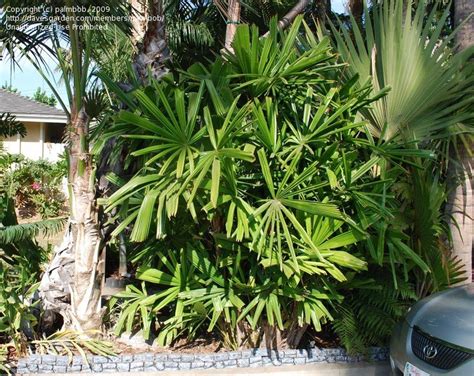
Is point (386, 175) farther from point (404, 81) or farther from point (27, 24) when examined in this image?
point (27, 24)

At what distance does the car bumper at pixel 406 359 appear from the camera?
324cm

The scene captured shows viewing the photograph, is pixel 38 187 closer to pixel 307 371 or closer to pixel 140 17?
pixel 140 17

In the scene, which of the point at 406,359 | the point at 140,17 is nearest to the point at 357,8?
the point at 140,17

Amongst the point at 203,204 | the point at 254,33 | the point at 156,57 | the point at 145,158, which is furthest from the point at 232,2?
the point at 203,204

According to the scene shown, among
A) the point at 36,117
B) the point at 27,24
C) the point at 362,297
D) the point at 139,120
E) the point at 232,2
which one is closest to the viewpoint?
the point at 139,120

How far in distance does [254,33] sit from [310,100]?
0.79 metres

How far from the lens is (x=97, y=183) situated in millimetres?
5078

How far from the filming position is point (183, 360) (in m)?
4.70

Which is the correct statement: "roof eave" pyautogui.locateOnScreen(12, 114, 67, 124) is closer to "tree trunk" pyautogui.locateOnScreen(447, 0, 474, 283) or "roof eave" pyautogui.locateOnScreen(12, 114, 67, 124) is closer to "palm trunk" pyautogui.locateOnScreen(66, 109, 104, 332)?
"palm trunk" pyautogui.locateOnScreen(66, 109, 104, 332)

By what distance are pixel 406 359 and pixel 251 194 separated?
1811 mm

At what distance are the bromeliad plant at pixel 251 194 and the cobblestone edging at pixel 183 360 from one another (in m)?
0.16

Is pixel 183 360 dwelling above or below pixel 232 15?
below

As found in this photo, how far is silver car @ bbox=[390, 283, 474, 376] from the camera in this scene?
3326 mm

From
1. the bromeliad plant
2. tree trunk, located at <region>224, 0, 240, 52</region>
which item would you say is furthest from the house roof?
the bromeliad plant
